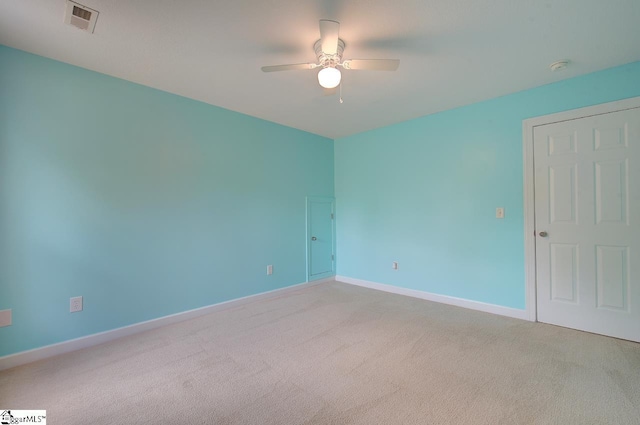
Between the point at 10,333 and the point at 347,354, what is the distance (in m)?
2.64

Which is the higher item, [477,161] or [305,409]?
[477,161]

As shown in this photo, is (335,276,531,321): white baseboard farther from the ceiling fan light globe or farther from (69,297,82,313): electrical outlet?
(69,297,82,313): electrical outlet

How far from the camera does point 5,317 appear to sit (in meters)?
2.01

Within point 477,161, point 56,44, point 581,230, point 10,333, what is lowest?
point 10,333

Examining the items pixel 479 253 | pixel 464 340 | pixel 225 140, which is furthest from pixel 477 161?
pixel 225 140

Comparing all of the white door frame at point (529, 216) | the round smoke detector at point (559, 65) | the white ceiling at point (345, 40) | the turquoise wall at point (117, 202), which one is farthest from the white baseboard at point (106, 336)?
the round smoke detector at point (559, 65)

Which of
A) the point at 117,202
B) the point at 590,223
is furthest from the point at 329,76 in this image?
the point at 590,223

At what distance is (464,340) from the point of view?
236 cm

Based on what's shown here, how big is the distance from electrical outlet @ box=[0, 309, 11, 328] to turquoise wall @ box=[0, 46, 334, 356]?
0.04 m

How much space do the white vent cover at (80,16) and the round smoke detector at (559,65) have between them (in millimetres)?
3579

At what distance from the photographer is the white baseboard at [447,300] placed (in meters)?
2.88

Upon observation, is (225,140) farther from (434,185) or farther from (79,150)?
(434,185)

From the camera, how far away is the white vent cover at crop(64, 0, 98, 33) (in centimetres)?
166

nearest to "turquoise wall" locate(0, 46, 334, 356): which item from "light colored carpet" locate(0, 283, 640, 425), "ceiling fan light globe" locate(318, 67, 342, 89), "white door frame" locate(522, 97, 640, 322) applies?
"light colored carpet" locate(0, 283, 640, 425)
